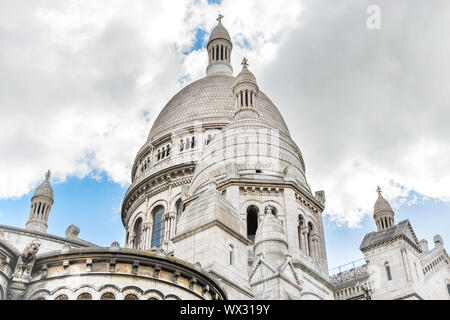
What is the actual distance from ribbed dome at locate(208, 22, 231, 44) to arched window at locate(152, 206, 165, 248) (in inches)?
963

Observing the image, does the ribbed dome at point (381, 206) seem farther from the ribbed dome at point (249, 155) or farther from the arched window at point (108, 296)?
the arched window at point (108, 296)

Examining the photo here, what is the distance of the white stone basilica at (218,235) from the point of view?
19656mm

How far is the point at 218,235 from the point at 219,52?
134 feet

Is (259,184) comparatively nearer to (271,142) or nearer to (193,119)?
(271,142)

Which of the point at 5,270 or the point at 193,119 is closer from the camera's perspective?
the point at 5,270

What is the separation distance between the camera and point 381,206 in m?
40.9

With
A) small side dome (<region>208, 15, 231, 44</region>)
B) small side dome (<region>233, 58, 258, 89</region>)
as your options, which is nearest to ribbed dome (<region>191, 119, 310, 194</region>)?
small side dome (<region>233, 58, 258, 89</region>)

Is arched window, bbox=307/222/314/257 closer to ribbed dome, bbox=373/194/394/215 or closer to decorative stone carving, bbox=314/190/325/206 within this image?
decorative stone carving, bbox=314/190/325/206

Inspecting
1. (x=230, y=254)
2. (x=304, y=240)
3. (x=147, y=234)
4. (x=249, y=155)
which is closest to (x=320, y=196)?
(x=304, y=240)

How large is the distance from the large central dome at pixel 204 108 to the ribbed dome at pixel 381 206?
11.4m

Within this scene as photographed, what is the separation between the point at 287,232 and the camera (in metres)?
32.7

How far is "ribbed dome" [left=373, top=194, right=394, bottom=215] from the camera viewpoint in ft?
134
